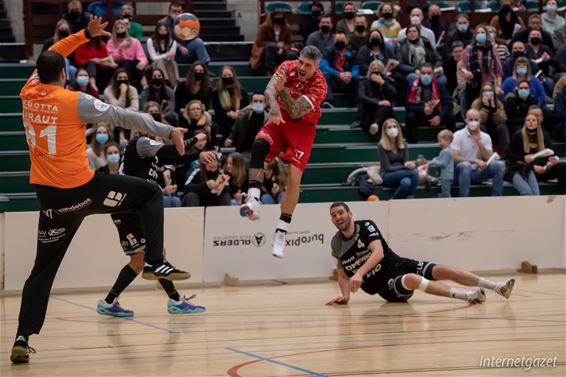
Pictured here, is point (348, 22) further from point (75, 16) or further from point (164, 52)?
point (75, 16)

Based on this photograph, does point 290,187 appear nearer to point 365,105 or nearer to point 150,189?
point 150,189

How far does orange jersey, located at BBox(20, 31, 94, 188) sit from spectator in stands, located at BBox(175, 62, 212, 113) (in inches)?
334

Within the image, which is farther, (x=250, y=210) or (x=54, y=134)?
(x=250, y=210)

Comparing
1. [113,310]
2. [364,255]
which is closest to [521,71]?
[364,255]

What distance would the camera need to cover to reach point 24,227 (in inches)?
572

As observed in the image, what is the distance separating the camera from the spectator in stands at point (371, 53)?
19.9 meters

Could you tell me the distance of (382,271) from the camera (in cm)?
1310

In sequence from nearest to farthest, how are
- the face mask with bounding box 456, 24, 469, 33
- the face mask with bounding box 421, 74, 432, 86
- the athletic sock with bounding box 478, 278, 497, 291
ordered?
the athletic sock with bounding box 478, 278, 497, 291
the face mask with bounding box 421, 74, 432, 86
the face mask with bounding box 456, 24, 469, 33

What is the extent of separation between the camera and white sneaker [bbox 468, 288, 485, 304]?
13.1 m

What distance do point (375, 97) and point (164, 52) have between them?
3.80m

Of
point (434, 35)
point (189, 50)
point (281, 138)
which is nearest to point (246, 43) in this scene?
point (189, 50)

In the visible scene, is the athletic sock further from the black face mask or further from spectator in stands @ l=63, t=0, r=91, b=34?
spectator in stands @ l=63, t=0, r=91, b=34

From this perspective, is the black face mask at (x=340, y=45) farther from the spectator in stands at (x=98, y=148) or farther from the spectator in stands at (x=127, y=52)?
the spectator in stands at (x=98, y=148)

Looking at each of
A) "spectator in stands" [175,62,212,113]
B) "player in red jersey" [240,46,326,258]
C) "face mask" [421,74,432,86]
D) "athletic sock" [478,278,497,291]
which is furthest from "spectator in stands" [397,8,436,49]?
"player in red jersey" [240,46,326,258]
